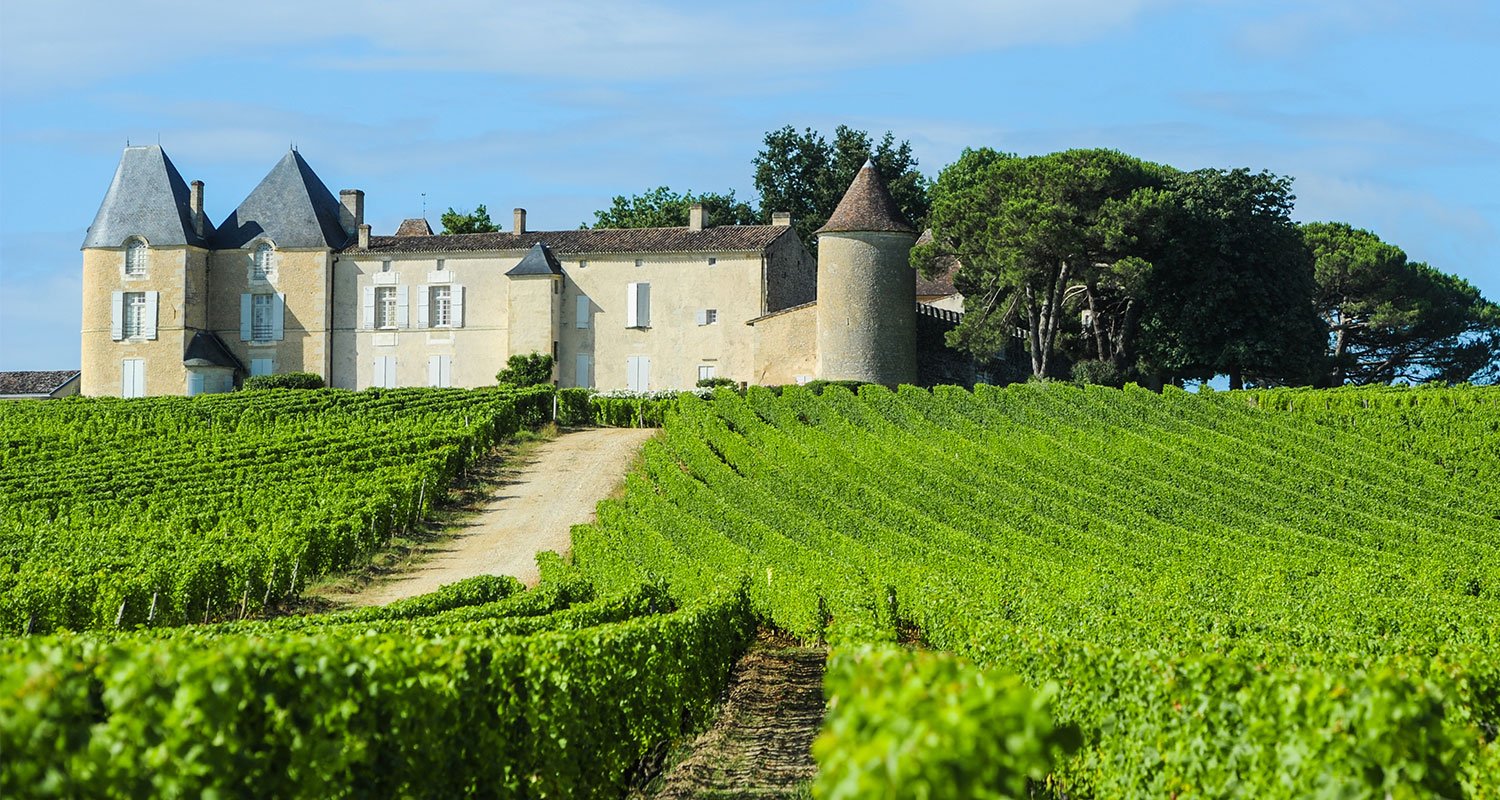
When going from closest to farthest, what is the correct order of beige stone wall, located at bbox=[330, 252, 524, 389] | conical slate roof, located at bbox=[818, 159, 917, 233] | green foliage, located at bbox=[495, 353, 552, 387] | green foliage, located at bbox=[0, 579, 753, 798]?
1. green foliage, located at bbox=[0, 579, 753, 798]
2. conical slate roof, located at bbox=[818, 159, 917, 233]
3. green foliage, located at bbox=[495, 353, 552, 387]
4. beige stone wall, located at bbox=[330, 252, 524, 389]

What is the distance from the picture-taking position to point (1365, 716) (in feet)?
22.4

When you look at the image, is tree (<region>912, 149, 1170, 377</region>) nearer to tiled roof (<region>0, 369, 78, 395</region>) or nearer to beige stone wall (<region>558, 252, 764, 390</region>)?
beige stone wall (<region>558, 252, 764, 390</region>)

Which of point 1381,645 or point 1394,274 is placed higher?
point 1394,274

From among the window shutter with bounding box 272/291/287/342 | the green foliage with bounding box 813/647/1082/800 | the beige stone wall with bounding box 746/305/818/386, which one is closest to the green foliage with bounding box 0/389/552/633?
the window shutter with bounding box 272/291/287/342

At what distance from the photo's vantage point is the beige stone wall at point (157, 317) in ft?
174

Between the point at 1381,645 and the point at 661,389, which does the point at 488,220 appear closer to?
the point at 661,389

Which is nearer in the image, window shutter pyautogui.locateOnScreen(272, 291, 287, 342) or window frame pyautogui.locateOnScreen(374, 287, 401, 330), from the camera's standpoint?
window frame pyautogui.locateOnScreen(374, 287, 401, 330)

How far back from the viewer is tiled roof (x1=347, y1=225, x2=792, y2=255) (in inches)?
2026

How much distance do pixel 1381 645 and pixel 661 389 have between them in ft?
126

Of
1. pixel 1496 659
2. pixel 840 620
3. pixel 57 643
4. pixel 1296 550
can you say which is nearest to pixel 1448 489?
pixel 1296 550

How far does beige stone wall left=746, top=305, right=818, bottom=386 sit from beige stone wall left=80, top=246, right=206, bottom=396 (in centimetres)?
1899

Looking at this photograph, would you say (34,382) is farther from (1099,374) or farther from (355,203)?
(1099,374)

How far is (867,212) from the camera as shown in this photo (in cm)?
4856

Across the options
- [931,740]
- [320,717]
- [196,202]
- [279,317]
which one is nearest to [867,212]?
[279,317]
